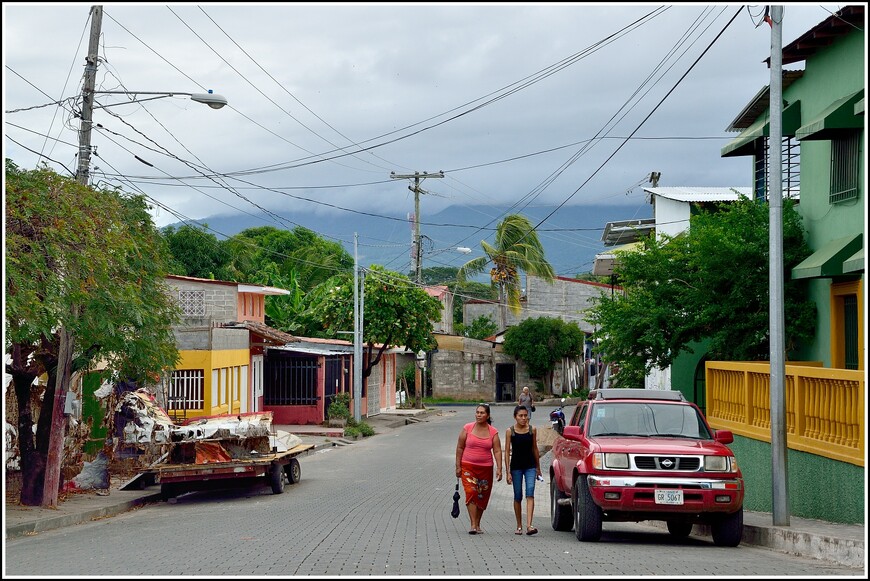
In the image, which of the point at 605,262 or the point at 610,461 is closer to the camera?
the point at 610,461

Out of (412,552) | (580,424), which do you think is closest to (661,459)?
(580,424)

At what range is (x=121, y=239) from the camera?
1695 centimetres

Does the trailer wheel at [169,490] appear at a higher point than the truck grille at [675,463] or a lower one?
lower

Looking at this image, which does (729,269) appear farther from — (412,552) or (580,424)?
(412,552)

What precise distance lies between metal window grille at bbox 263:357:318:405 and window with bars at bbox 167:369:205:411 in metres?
11.8

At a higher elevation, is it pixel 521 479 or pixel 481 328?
pixel 481 328

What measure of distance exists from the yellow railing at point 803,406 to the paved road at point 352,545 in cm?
178

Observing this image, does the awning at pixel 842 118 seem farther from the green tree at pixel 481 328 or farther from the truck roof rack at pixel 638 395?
the green tree at pixel 481 328

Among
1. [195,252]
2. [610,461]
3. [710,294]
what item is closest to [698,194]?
[710,294]

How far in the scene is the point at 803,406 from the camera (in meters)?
14.3

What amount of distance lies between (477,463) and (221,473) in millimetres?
8125

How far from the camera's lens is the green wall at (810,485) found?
40.5 ft

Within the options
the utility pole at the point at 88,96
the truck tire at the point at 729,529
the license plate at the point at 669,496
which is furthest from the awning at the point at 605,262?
the license plate at the point at 669,496

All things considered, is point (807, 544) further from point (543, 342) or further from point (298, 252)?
point (298, 252)
